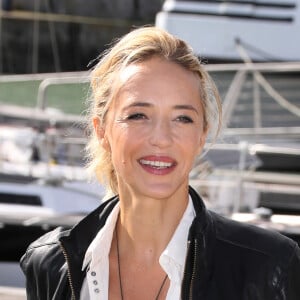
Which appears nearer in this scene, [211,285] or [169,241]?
[211,285]

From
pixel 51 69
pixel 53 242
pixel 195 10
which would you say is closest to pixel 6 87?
pixel 51 69

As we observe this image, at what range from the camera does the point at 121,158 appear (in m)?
2.00

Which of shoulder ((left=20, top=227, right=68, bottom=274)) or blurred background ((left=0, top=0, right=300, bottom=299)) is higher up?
shoulder ((left=20, top=227, right=68, bottom=274))

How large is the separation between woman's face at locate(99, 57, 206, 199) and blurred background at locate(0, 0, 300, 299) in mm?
256

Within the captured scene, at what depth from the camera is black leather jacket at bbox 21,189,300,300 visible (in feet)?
6.25

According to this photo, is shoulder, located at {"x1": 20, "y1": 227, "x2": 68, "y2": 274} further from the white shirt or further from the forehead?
the forehead

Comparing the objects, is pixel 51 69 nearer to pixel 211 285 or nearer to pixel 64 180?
pixel 64 180

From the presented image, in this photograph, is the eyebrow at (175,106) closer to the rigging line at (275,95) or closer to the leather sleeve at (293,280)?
the leather sleeve at (293,280)

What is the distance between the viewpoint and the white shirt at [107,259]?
1.96 metres

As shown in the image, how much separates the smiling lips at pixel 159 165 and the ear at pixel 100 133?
0.17 metres

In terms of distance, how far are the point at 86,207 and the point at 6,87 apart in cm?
1795

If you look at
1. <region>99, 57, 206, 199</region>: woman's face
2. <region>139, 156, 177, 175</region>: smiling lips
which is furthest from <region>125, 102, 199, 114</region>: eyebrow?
<region>139, 156, 177, 175</region>: smiling lips

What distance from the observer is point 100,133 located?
214 centimetres

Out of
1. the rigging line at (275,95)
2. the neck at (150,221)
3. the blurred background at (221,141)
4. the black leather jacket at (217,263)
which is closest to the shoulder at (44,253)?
the black leather jacket at (217,263)
